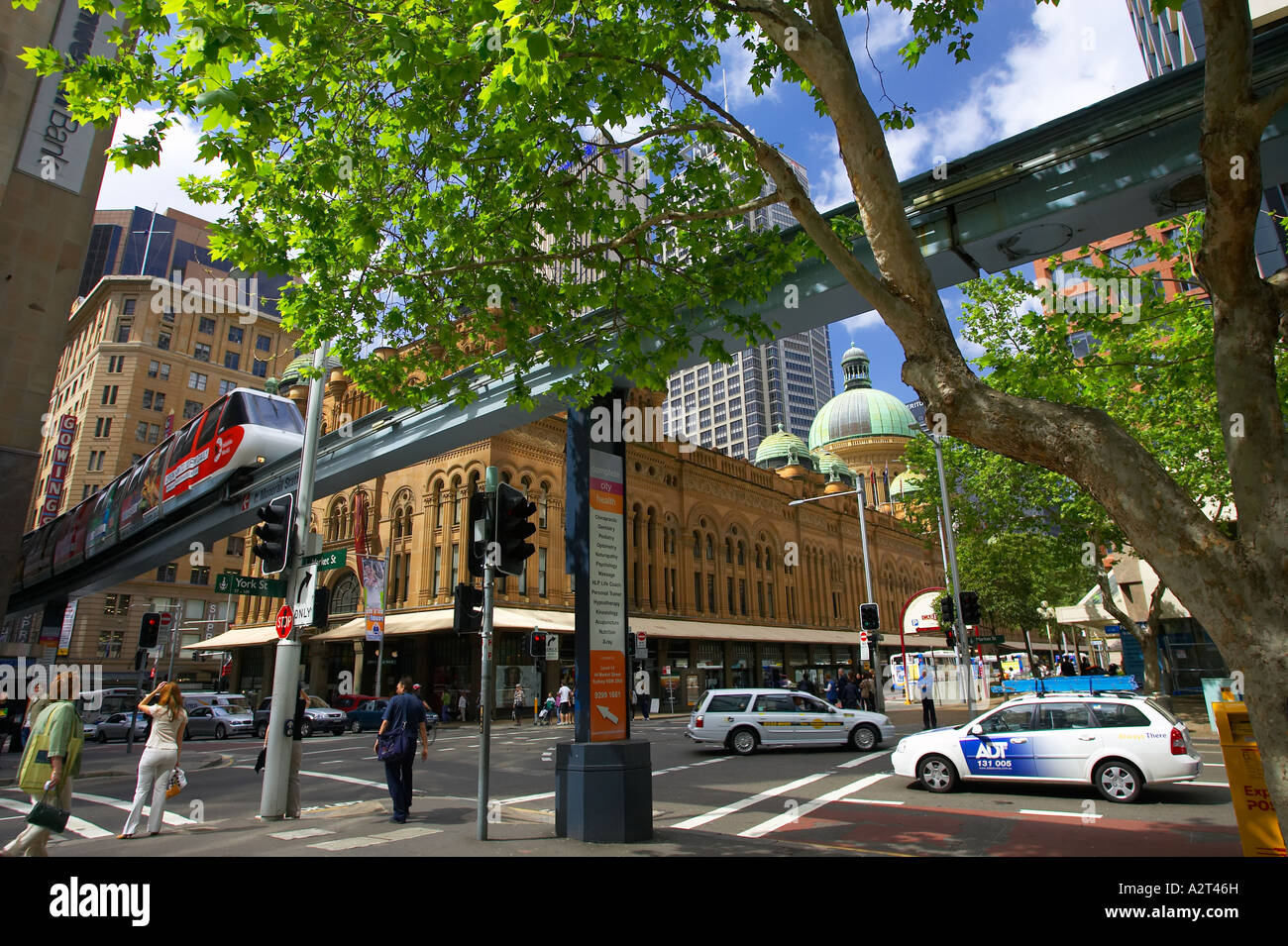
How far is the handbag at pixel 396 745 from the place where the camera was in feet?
32.0

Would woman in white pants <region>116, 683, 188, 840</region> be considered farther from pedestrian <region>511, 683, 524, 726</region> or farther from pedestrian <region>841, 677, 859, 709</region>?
pedestrian <region>511, 683, 524, 726</region>

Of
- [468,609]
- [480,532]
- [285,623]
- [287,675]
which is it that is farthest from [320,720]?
[480,532]

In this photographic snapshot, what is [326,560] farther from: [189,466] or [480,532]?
[189,466]

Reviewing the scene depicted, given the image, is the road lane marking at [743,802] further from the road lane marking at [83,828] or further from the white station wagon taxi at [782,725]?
the road lane marking at [83,828]

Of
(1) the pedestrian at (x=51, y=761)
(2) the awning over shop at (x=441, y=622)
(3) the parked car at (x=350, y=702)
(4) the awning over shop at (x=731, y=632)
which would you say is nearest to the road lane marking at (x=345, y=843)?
(1) the pedestrian at (x=51, y=761)

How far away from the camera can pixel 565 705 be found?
30.0 metres

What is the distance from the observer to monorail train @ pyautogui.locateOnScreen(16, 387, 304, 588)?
1734 cm

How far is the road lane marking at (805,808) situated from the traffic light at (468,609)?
3903 mm

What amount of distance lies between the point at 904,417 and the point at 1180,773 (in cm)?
8506

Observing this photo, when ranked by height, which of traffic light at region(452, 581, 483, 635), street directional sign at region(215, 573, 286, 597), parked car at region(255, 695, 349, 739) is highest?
street directional sign at region(215, 573, 286, 597)

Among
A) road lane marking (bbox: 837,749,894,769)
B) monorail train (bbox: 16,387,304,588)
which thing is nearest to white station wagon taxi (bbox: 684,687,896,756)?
road lane marking (bbox: 837,749,894,769)

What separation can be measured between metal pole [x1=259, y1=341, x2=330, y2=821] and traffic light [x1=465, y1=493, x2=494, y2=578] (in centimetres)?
304
